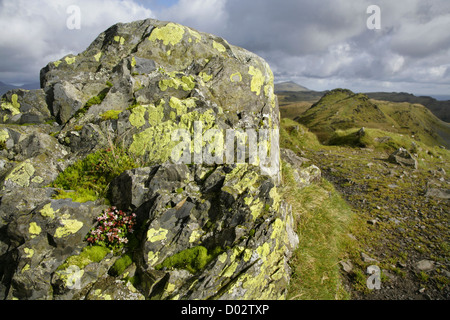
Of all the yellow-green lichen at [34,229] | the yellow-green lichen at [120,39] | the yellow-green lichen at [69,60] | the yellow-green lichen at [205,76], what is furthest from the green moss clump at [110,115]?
the yellow-green lichen at [120,39]

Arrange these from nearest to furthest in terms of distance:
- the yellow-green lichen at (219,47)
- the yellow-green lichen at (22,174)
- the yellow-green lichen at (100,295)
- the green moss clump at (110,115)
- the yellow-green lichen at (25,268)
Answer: the yellow-green lichen at (25,268) → the yellow-green lichen at (100,295) → the yellow-green lichen at (22,174) → the green moss clump at (110,115) → the yellow-green lichen at (219,47)

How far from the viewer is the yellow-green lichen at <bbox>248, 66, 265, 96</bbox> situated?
39.3ft

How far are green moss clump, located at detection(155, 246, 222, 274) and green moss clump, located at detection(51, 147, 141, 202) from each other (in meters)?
3.27

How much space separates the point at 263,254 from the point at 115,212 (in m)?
4.79

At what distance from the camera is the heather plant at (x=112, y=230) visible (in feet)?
21.5

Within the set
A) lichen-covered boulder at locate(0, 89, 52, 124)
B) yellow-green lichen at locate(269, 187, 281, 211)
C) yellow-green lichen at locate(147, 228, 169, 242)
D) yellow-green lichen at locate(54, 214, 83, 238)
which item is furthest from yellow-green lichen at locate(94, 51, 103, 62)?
yellow-green lichen at locate(269, 187, 281, 211)

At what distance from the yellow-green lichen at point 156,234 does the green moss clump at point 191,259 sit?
2.06 ft

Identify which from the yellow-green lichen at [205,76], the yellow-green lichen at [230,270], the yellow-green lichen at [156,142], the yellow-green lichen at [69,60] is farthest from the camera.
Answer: the yellow-green lichen at [69,60]

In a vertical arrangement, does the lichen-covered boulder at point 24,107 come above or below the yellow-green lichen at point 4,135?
above

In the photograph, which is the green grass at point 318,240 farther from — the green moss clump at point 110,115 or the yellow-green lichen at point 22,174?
the yellow-green lichen at point 22,174

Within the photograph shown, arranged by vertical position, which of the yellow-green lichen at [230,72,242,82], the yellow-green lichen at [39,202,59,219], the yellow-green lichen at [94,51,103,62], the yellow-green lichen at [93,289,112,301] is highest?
the yellow-green lichen at [94,51,103,62]

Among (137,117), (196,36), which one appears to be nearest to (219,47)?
(196,36)

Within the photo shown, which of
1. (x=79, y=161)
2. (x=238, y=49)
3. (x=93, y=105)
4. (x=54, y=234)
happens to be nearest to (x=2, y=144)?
(x=79, y=161)

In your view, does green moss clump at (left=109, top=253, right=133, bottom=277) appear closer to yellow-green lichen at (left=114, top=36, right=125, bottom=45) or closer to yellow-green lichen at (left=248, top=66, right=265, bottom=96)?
yellow-green lichen at (left=248, top=66, right=265, bottom=96)
